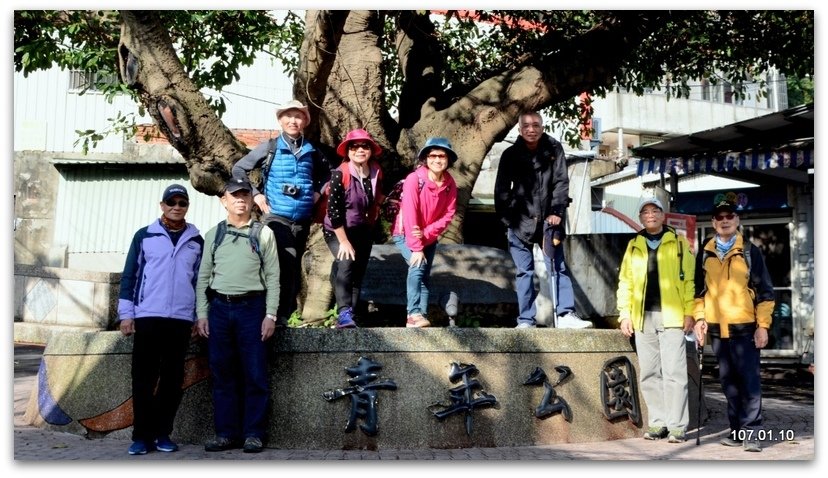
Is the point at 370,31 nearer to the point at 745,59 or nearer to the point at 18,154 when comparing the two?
the point at 745,59

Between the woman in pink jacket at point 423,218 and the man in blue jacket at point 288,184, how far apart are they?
0.68 m

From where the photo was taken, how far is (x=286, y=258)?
6.39 metres

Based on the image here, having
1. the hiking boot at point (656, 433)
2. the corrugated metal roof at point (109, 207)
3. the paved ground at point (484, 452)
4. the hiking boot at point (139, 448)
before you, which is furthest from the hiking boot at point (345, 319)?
the corrugated metal roof at point (109, 207)

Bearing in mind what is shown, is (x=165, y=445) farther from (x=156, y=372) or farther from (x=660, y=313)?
(x=660, y=313)

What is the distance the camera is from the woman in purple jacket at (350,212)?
21.5ft

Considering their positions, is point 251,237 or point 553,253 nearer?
point 251,237

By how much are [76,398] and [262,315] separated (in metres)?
1.66

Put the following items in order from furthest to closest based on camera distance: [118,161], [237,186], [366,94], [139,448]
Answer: [118,161] → [366,94] → [237,186] → [139,448]

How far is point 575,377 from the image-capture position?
6.79 meters

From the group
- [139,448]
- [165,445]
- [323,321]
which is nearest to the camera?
[139,448]

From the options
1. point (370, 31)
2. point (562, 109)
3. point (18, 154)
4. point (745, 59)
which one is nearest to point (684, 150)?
point (745, 59)

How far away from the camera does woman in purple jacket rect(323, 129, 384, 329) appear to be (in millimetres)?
6551

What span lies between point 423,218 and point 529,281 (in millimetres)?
1026

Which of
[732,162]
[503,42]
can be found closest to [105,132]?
[503,42]
